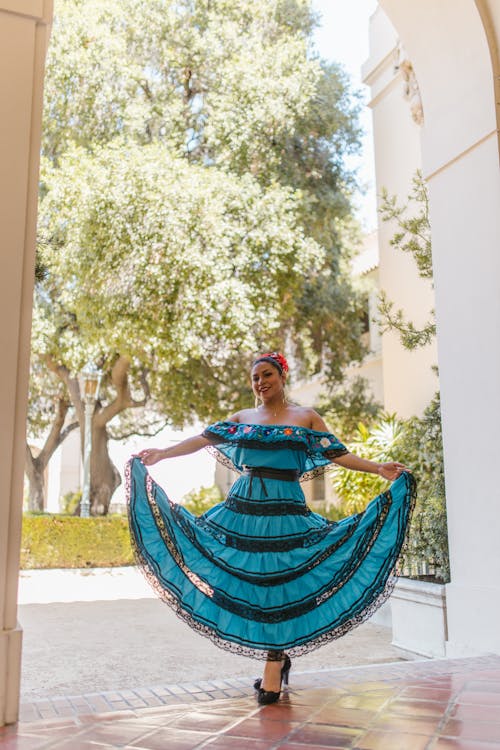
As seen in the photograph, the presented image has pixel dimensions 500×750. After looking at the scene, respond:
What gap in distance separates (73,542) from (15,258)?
11.1 metres

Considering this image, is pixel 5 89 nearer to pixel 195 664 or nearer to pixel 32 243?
pixel 32 243

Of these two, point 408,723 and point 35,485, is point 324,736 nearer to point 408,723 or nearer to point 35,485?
point 408,723

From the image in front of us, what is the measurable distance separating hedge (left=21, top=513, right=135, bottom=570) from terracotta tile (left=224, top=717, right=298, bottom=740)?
10791 mm

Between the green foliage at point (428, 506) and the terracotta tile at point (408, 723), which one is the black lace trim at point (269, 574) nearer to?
the terracotta tile at point (408, 723)

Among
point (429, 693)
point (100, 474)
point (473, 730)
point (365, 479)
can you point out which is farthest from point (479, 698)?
point (100, 474)

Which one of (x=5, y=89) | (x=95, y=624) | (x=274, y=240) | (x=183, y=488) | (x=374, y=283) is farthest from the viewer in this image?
(x=183, y=488)

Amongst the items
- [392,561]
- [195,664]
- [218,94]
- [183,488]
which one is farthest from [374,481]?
[183,488]

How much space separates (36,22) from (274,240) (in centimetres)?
933

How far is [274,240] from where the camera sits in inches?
497

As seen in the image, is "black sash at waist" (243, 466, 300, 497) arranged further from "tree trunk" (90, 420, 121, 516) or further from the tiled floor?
"tree trunk" (90, 420, 121, 516)

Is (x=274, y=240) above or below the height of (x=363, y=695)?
above

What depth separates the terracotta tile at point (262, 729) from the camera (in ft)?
8.99

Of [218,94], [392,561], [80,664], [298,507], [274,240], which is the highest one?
[218,94]

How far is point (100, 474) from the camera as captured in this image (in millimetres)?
15578
